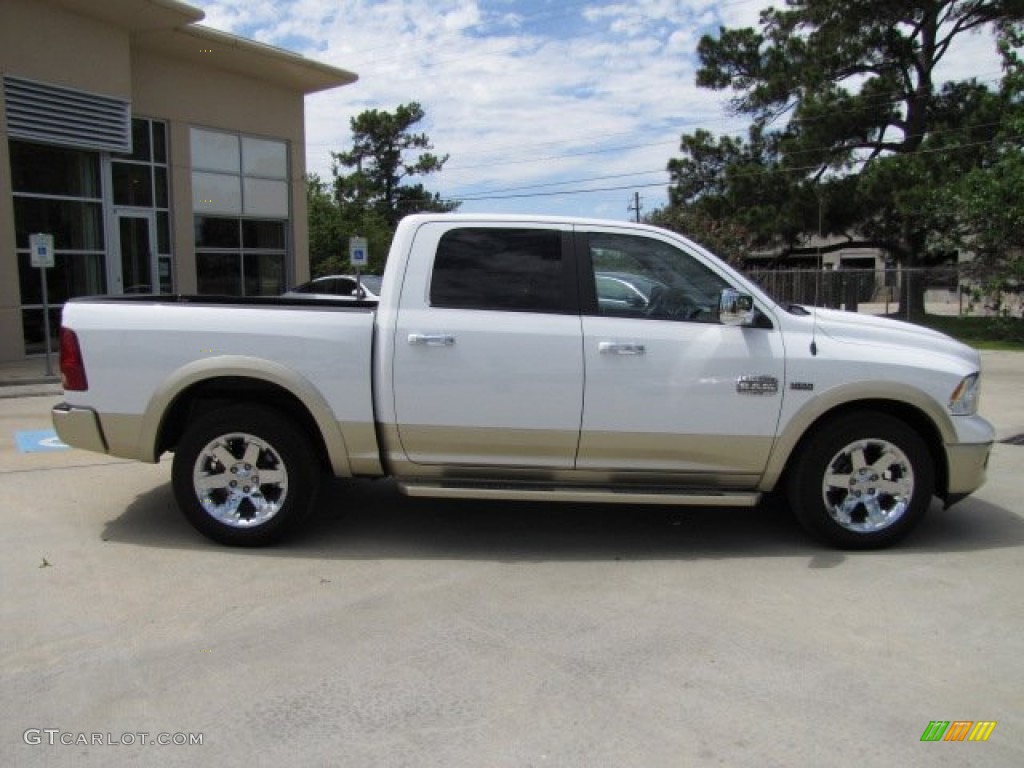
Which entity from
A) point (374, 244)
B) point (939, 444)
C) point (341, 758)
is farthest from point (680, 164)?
point (341, 758)

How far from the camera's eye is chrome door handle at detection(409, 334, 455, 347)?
5051 mm

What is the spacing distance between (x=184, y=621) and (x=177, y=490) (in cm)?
117

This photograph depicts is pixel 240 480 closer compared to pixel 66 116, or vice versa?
pixel 240 480

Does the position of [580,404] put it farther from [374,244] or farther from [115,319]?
[374,244]

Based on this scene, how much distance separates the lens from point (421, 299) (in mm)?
5176

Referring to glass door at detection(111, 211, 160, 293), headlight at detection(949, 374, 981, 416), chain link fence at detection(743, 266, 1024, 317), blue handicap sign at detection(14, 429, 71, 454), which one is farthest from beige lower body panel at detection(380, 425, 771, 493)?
chain link fence at detection(743, 266, 1024, 317)

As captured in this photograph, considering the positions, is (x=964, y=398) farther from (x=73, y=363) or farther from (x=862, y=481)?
(x=73, y=363)

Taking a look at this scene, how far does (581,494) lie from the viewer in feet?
16.6

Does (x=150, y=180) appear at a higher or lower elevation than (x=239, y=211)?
higher

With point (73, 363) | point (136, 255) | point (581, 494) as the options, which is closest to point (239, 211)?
point (136, 255)
